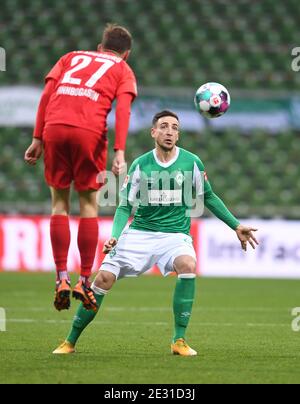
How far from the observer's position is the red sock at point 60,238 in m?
6.12

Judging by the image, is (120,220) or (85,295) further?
(120,220)

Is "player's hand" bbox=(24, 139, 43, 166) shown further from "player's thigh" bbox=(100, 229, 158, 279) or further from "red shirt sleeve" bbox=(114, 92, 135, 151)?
"player's thigh" bbox=(100, 229, 158, 279)

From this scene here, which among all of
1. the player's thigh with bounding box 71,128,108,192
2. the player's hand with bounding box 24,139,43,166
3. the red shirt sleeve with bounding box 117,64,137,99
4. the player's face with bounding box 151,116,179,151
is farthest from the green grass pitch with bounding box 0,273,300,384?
the red shirt sleeve with bounding box 117,64,137,99

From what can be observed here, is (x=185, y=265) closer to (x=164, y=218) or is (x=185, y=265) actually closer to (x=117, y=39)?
(x=164, y=218)

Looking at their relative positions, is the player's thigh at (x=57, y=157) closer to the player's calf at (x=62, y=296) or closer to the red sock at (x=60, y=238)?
the red sock at (x=60, y=238)

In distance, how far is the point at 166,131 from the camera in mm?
6566

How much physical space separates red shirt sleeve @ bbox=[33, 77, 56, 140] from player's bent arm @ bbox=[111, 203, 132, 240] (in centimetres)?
81

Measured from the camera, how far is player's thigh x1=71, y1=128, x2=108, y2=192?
5.99 m

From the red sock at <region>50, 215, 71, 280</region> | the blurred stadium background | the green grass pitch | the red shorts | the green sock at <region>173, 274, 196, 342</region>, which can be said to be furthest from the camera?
the blurred stadium background

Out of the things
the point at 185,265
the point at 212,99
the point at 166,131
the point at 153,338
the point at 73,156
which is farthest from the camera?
the point at 153,338

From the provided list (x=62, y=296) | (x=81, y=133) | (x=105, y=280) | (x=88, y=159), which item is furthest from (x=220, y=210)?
Answer: (x=62, y=296)

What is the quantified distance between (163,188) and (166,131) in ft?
1.38
